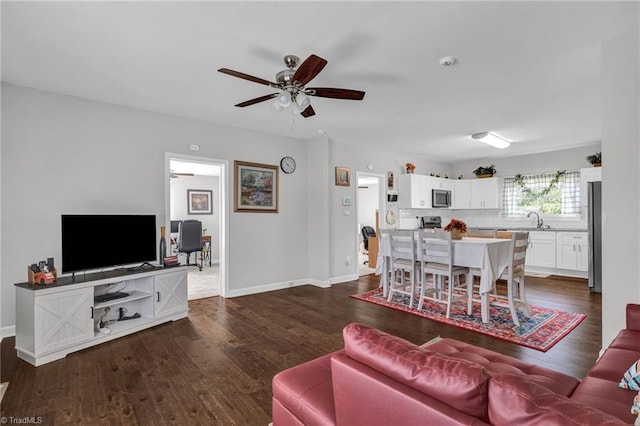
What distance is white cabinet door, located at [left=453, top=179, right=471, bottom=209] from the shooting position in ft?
24.9

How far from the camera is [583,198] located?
615cm

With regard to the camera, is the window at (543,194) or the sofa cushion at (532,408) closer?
the sofa cushion at (532,408)

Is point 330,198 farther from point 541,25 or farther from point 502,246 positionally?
point 541,25

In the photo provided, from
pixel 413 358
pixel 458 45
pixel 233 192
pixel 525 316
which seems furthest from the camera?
pixel 233 192

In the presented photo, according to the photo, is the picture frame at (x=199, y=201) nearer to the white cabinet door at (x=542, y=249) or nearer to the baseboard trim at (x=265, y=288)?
the baseboard trim at (x=265, y=288)

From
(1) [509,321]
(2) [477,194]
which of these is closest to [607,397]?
(1) [509,321]

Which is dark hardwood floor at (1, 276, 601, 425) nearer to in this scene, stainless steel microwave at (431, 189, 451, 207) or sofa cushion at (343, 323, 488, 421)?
sofa cushion at (343, 323, 488, 421)

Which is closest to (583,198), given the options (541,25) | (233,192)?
(541,25)

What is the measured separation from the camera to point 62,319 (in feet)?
8.93

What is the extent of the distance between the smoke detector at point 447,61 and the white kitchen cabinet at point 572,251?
5027 mm

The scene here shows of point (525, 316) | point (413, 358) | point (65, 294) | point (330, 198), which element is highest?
point (330, 198)

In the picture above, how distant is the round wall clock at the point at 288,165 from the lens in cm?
529

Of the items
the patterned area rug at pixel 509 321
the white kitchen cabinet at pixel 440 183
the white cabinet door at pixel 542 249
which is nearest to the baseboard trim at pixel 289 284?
the patterned area rug at pixel 509 321

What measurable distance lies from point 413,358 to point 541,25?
245cm
